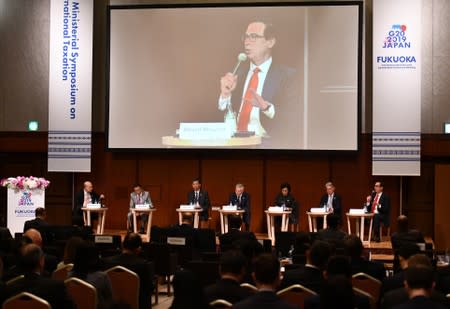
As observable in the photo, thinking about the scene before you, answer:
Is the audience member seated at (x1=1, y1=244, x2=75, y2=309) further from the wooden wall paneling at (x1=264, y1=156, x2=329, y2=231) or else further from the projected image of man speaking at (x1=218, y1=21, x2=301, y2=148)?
the wooden wall paneling at (x1=264, y1=156, x2=329, y2=231)

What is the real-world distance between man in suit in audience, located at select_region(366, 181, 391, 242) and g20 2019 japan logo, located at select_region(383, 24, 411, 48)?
118 inches

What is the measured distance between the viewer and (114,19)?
1748 cm

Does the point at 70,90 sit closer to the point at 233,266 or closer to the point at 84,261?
the point at 84,261

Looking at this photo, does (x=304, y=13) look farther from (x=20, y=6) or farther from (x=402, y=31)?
(x=20, y=6)

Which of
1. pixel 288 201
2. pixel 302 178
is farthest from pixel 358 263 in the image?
pixel 302 178

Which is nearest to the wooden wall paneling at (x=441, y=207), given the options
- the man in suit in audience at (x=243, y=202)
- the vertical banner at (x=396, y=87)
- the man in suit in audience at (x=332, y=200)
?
the vertical banner at (x=396, y=87)

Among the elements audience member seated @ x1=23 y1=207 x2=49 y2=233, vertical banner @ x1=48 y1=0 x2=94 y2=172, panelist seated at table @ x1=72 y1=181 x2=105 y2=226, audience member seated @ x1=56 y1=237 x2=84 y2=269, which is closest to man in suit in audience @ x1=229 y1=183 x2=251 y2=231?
panelist seated at table @ x1=72 y1=181 x2=105 y2=226

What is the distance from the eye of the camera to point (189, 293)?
4.73 metres

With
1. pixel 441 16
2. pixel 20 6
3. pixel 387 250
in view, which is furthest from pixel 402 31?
pixel 20 6

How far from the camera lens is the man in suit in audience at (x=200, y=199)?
1628 cm

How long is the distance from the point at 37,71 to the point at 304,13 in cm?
671

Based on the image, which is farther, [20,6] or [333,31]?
[20,6]

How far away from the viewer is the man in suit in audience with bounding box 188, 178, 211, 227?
16.3 meters

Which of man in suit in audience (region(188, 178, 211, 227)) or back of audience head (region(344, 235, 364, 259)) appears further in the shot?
man in suit in audience (region(188, 178, 211, 227))
